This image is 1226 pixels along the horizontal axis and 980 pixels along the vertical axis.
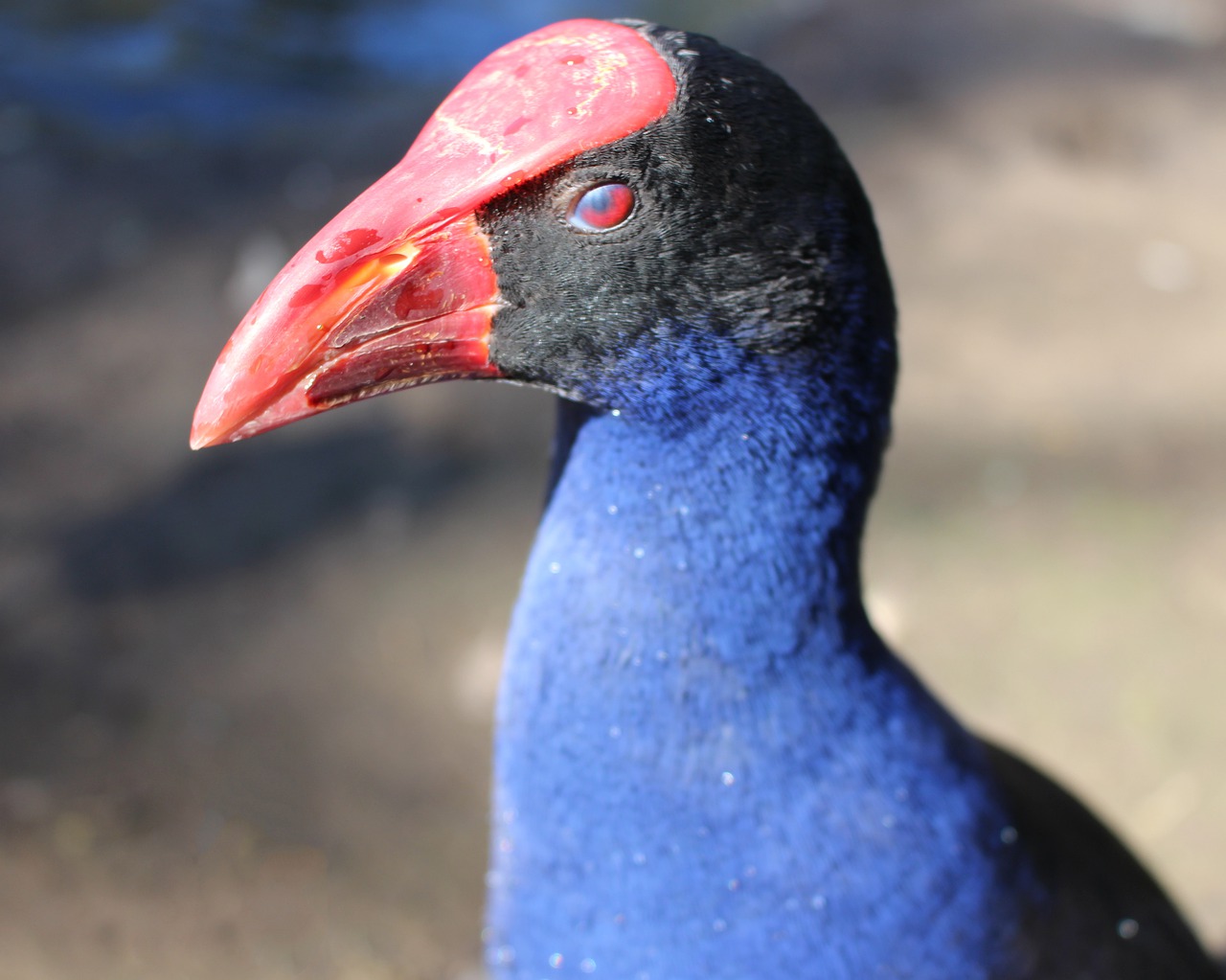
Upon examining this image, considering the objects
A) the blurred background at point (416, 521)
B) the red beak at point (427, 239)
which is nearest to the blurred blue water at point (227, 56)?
the blurred background at point (416, 521)

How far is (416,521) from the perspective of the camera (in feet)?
10.9

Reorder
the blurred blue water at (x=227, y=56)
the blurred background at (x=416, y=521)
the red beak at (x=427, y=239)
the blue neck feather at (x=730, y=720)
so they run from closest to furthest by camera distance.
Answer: the red beak at (x=427, y=239)
the blue neck feather at (x=730, y=720)
the blurred background at (x=416, y=521)
the blurred blue water at (x=227, y=56)

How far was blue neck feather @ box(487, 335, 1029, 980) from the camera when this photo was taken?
1299 millimetres

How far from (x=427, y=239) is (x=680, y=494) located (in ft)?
1.25

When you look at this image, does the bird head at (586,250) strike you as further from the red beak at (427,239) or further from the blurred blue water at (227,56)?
the blurred blue water at (227,56)

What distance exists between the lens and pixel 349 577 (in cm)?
321

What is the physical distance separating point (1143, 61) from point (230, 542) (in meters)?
4.19

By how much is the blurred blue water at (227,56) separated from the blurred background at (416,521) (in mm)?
361

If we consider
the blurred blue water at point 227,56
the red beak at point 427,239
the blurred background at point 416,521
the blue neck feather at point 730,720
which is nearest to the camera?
the red beak at point 427,239

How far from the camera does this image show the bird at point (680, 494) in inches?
46.0

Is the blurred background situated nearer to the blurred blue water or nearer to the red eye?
the blurred blue water

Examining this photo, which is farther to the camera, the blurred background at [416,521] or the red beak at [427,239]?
the blurred background at [416,521]

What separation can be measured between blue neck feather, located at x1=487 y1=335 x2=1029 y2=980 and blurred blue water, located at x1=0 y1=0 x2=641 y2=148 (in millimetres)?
4304

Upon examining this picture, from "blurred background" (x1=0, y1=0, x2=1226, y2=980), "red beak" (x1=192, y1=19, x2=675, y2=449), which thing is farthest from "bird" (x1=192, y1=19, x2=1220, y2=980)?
"blurred background" (x1=0, y1=0, x2=1226, y2=980)
